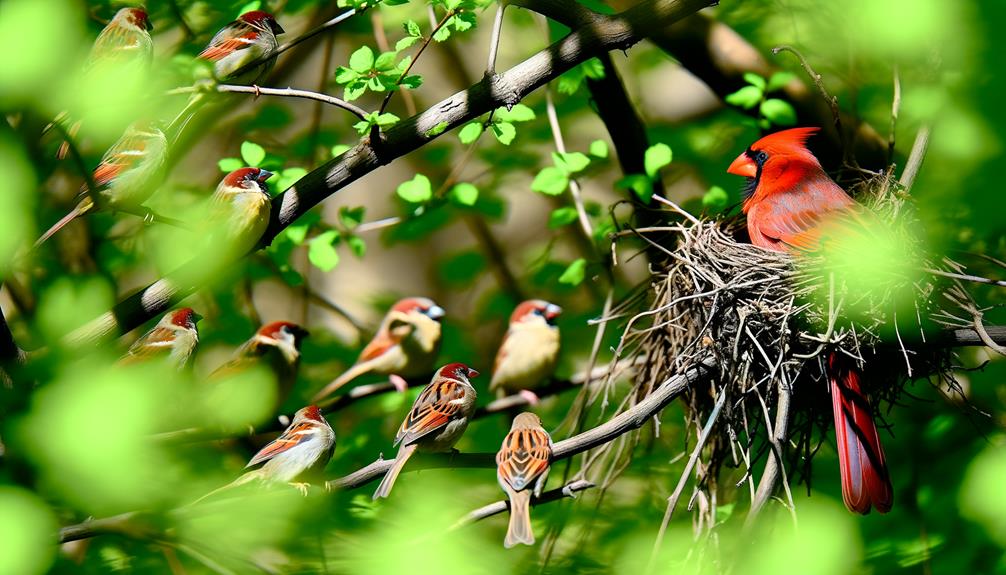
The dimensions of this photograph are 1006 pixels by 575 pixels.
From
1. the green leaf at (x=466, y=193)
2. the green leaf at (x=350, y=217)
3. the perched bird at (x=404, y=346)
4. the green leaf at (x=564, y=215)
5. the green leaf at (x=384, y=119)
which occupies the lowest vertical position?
the perched bird at (x=404, y=346)

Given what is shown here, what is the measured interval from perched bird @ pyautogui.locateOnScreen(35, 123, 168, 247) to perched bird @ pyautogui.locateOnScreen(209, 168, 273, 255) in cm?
23

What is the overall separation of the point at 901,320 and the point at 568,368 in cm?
244

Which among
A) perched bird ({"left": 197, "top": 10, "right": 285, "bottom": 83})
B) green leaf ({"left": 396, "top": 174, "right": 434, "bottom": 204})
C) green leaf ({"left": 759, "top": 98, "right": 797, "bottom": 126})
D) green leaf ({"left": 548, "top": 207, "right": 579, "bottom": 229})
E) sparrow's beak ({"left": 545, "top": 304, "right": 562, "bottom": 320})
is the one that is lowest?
sparrow's beak ({"left": 545, "top": 304, "right": 562, "bottom": 320})

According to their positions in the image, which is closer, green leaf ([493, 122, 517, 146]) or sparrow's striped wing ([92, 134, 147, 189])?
green leaf ([493, 122, 517, 146])

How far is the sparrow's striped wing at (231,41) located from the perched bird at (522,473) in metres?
1.66

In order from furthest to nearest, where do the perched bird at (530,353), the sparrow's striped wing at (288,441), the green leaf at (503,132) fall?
the perched bird at (530,353) → the sparrow's striped wing at (288,441) → the green leaf at (503,132)

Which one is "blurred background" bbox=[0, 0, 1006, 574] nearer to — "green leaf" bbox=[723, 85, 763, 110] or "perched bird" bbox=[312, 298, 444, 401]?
"green leaf" bbox=[723, 85, 763, 110]

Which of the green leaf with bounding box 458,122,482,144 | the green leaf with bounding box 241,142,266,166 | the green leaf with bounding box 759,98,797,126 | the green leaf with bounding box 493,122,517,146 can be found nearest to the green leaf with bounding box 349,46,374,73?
the green leaf with bounding box 493,122,517,146

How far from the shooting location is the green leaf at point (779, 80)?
4.18m

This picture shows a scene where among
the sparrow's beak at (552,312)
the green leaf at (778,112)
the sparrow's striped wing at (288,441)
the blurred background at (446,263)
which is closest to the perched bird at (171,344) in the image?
the blurred background at (446,263)

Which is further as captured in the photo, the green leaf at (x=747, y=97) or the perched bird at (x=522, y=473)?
the green leaf at (x=747, y=97)

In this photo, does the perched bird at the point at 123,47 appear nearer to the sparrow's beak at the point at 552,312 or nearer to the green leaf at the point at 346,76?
the green leaf at the point at 346,76

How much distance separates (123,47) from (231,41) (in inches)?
15.2

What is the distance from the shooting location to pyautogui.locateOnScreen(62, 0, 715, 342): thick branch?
3.00m
